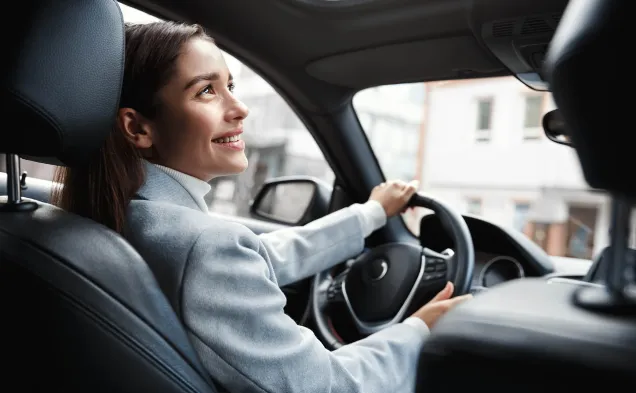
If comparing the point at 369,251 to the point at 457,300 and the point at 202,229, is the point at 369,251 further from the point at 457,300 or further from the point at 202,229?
the point at 202,229

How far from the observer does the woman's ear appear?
1352 mm

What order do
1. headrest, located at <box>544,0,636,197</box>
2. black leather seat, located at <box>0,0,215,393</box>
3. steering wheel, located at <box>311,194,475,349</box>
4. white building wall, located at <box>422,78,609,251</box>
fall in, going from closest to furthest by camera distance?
headrest, located at <box>544,0,636,197</box>, black leather seat, located at <box>0,0,215,393</box>, steering wheel, located at <box>311,194,475,349</box>, white building wall, located at <box>422,78,609,251</box>

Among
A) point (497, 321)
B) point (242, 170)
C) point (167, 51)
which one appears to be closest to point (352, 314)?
point (242, 170)

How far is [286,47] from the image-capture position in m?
2.31

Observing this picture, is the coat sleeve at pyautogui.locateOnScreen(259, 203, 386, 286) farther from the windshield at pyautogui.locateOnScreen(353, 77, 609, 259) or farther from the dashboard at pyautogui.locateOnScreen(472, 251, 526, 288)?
the dashboard at pyautogui.locateOnScreen(472, 251, 526, 288)

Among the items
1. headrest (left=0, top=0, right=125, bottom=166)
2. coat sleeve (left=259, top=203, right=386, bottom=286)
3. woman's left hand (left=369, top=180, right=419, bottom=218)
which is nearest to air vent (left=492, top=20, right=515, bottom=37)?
woman's left hand (left=369, top=180, right=419, bottom=218)

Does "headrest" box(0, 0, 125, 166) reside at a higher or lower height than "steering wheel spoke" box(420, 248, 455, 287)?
higher

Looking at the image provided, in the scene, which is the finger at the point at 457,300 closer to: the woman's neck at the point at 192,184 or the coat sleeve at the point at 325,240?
the coat sleeve at the point at 325,240

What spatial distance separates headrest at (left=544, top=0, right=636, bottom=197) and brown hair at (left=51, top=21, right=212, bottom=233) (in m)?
0.91

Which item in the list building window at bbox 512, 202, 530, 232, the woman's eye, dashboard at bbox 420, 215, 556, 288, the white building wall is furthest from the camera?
the white building wall


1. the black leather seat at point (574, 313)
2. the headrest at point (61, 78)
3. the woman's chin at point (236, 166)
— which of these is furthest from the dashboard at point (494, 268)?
the headrest at point (61, 78)

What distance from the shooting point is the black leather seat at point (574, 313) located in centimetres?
57

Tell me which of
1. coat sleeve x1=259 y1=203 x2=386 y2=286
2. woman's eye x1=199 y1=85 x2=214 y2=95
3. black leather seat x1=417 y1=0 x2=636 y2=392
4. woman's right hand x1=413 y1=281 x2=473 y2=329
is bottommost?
woman's right hand x1=413 y1=281 x2=473 y2=329

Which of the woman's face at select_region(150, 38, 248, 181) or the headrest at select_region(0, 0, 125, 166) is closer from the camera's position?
the headrest at select_region(0, 0, 125, 166)
